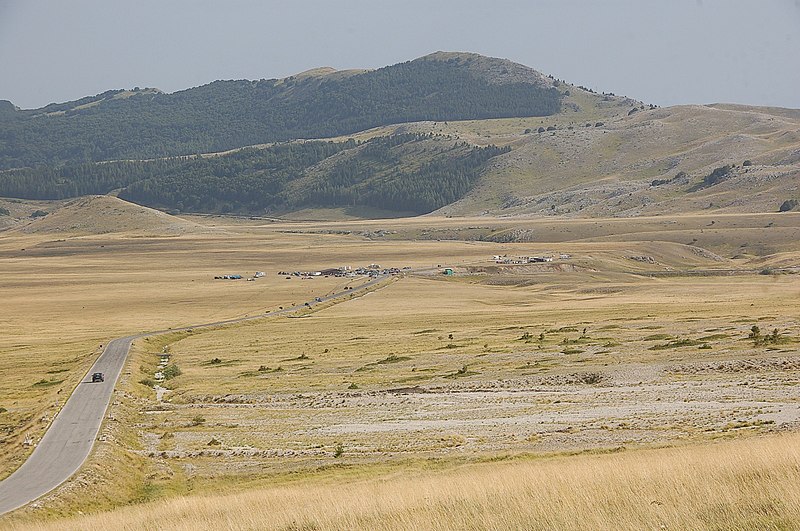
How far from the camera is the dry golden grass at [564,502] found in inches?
583

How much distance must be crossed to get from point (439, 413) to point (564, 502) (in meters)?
28.3

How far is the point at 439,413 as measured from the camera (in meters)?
44.1

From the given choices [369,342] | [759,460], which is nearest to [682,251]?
[369,342]

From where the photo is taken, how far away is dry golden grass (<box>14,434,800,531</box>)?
1480cm

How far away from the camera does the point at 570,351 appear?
63906 mm

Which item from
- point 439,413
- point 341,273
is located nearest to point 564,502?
point 439,413

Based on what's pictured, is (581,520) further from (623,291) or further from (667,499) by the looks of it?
(623,291)

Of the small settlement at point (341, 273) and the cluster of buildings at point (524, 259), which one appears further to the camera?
the small settlement at point (341, 273)

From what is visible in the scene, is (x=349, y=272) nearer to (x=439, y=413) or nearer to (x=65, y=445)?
(x=439, y=413)

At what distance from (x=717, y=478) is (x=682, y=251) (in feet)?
607

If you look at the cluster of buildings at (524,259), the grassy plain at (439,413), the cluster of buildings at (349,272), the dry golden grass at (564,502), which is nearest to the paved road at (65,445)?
the grassy plain at (439,413)

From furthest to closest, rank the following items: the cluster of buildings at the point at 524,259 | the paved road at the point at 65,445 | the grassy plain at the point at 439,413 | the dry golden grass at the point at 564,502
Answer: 1. the cluster of buildings at the point at 524,259
2. the paved road at the point at 65,445
3. the grassy plain at the point at 439,413
4. the dry golden grass at the point at 564,502

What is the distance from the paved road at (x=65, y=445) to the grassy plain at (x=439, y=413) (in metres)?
0.82

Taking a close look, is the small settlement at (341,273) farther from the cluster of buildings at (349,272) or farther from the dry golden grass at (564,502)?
the dry golden grass at (564,502)
